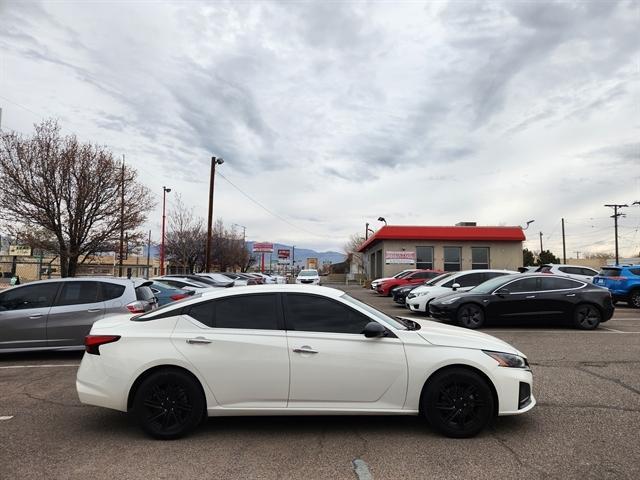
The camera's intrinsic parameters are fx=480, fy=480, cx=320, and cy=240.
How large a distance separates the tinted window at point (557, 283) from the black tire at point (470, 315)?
1768 millimetres

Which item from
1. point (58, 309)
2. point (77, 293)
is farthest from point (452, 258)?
point (58, 309)

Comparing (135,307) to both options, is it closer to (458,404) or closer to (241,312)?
(241,312)

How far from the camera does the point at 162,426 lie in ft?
15.3

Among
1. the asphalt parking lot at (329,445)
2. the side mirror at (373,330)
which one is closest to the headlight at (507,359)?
the asphalt parking lot at (329,445)

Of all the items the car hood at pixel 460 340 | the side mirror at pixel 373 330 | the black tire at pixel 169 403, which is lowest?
the black tire at pixel 169 403

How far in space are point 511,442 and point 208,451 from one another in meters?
2.81

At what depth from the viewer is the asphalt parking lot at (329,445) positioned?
391 cm

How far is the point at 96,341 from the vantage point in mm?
4883

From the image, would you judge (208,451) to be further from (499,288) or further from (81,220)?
(81,220)

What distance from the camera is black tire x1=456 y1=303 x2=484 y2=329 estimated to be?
12.3 m

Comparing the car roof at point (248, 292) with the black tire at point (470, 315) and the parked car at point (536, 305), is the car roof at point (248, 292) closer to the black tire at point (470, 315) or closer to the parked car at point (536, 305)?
the black tire at point (470, 315)

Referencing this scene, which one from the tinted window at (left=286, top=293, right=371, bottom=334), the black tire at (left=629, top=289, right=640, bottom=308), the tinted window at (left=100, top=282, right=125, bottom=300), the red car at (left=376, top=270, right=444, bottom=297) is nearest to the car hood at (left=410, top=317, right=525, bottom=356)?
the tinted window at (left=286, top=293, right=371, bottom=334)

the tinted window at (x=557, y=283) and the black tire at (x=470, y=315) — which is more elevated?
the tinted window at (x=557, y=283)

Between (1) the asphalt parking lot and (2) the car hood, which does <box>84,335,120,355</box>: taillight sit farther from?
(2) the car hood
